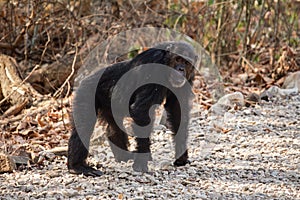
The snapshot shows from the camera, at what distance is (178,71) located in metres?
4.71

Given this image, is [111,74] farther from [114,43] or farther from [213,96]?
[114,43]

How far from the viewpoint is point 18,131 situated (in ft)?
21.3

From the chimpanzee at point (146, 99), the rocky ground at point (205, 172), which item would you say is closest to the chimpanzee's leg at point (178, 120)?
the chimpanzee at point (146, 99)

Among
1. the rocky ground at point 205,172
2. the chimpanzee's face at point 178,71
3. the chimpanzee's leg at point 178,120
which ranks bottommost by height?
the rocky ground at point 205,172

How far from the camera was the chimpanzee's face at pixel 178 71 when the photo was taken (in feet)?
15.5

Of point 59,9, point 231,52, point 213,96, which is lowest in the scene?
point 213,96

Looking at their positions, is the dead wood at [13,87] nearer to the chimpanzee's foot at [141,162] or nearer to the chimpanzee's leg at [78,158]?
the chimpanzee's leg at [78,158]

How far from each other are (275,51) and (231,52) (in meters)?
0.67

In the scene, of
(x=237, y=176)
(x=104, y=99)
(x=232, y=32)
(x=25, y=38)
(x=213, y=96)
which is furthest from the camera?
(x=232, y=32)

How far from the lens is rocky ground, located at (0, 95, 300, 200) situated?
13.6 ft

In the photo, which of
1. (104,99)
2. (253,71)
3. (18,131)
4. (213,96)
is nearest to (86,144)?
(104,99)

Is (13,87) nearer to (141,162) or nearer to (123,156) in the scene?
(123,156)

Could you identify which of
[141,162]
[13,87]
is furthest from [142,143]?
[13,87]

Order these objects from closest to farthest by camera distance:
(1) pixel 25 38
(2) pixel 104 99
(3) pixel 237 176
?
(3) pixel 237 176 → (2) pixel 104 99 → (1) pixel 25 38
